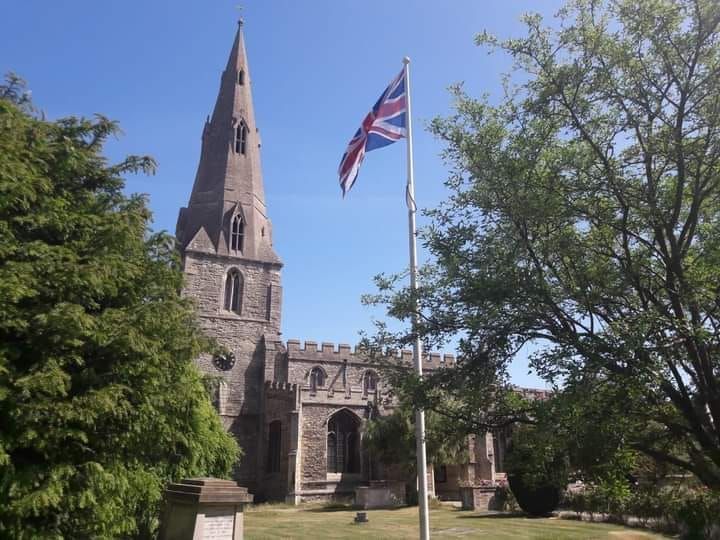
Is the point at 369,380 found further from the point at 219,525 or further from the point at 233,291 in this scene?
the point at 219,525

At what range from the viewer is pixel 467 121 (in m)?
9.24

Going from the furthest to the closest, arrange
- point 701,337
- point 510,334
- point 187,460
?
point 187,460 < point 510,334 < point 701,337

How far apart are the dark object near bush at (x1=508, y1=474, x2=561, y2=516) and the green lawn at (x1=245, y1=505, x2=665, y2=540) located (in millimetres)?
776

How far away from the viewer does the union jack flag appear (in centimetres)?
1316

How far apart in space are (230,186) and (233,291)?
24.2 ft

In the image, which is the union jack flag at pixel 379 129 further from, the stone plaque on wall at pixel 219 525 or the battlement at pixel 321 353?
the battlement at pixel 321 353

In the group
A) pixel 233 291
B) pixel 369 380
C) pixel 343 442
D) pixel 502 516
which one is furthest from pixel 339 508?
pixel 233 291

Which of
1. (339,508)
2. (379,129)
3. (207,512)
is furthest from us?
(339,508)

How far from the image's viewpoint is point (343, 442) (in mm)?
30422

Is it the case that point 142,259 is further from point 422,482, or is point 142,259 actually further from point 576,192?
point 576,192

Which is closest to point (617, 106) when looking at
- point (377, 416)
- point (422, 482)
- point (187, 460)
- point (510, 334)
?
point (510, 334)

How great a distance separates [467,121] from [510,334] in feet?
11.6

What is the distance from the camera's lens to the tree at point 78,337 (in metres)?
8.77

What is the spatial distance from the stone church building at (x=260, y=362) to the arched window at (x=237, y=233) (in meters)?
0.06
